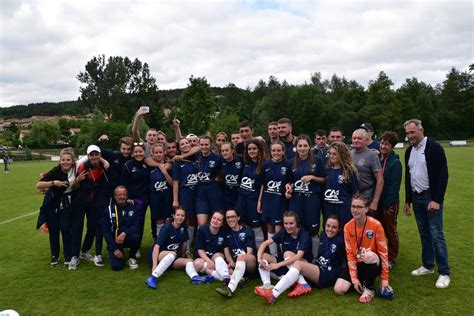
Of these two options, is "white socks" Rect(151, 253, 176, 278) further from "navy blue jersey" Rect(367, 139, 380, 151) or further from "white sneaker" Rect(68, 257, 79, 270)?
"navy blue jersey" Rect(367, 139, 380, 151)

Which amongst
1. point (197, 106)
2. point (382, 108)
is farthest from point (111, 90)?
point (382, 108)

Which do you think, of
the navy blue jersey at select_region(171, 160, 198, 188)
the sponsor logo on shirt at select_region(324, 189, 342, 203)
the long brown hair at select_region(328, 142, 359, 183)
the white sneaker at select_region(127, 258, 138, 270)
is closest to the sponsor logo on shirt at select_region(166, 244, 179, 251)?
the white sneaker at select_region(127, 258, 138, 270)

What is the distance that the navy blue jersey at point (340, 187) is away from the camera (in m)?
4.83

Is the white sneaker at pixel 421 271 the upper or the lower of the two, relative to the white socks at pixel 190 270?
lower

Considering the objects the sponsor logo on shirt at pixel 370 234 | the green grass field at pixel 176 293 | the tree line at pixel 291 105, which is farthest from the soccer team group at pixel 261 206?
the tree line at pixel 291 105

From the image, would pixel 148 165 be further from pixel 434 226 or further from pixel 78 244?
pixel 434 226

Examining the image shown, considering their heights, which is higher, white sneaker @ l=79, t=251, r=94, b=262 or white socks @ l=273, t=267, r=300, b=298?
white socks @ l=273, t=267, r=300, b=298

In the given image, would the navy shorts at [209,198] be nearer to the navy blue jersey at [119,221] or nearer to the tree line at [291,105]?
the navy blue jersey at [119,221]

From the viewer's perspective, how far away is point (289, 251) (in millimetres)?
4902

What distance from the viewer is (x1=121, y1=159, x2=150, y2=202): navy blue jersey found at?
6.20 metres

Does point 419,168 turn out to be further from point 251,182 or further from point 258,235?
point 258,235

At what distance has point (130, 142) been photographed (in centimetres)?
641

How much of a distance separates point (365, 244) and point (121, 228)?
3754 millimetres

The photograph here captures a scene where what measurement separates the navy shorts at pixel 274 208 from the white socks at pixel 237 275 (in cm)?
78
